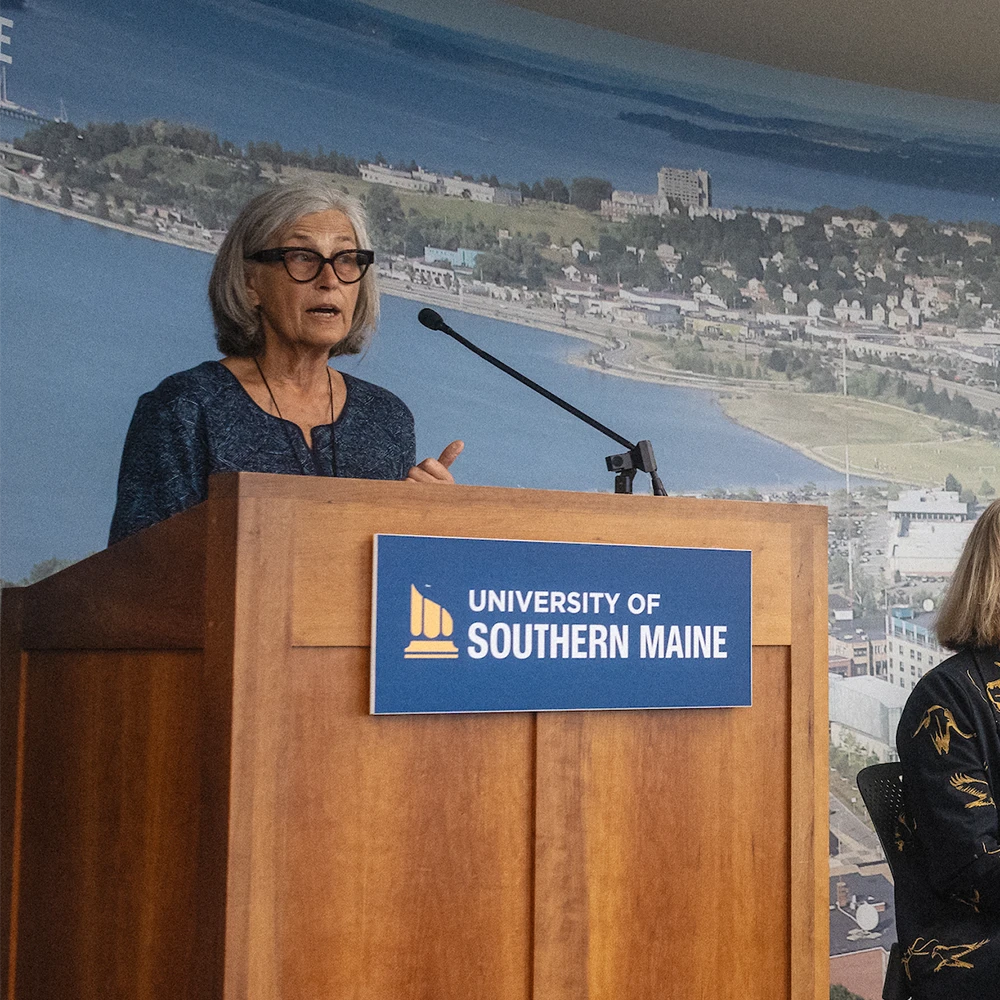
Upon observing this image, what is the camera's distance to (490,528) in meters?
1.19

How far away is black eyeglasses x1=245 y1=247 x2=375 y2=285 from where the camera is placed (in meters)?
1.75

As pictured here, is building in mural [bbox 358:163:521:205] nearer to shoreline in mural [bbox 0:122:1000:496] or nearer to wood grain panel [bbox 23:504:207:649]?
shoreline in mural [bbox 0:122:1000:496]

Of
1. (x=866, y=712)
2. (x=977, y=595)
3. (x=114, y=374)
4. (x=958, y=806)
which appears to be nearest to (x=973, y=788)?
(x=958, y=806)

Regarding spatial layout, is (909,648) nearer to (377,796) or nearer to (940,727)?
(940,727)

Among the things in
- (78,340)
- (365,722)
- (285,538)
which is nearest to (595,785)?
(365,722)

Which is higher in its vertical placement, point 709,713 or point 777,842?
point 709,713

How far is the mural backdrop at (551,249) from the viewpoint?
3.04m

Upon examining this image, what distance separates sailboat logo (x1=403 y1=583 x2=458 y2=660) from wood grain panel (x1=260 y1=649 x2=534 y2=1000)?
2.0 inches

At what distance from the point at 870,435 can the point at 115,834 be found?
12.1ft

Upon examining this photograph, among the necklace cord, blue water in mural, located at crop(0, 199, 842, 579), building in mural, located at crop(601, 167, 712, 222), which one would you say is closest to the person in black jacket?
the necklace cord

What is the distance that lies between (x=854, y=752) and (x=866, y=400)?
4.11 ft

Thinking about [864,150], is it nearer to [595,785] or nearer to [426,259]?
[426,259]

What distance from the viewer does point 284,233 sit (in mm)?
1767

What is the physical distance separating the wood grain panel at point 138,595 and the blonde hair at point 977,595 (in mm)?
1640
